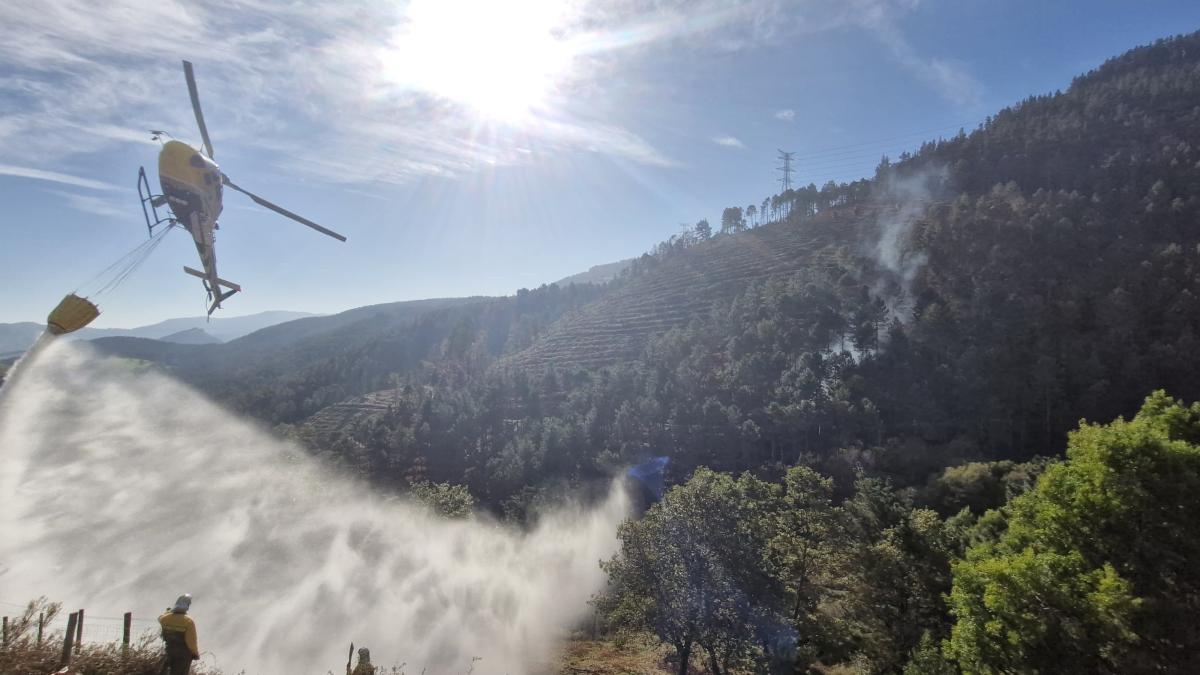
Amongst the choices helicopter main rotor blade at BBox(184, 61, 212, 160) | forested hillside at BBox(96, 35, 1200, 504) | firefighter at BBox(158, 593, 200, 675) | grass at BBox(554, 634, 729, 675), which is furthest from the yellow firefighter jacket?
forested hillside at BBox(96, 35, 1200, 504)

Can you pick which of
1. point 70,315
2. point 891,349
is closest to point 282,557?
point 70,315

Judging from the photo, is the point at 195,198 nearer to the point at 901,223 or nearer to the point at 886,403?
the point at 886,403

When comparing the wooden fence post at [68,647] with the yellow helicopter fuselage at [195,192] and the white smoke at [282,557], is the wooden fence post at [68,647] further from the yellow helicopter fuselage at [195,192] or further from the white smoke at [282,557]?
the yellow helicopter fuselage at [195,192]

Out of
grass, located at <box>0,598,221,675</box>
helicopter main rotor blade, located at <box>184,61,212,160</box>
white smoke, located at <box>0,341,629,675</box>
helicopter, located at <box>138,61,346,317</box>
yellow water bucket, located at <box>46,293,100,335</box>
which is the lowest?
white smoke, located at <box>0,341,629,675</box>

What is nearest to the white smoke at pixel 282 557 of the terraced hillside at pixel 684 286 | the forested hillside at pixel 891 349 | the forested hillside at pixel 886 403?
the forested hillside at pixel 886 403

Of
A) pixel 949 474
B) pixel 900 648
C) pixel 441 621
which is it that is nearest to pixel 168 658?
pixel 441 621

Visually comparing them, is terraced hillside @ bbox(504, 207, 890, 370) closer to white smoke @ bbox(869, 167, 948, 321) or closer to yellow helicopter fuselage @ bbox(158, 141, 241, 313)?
white smoke @ bbox(869, 167, 948, 321)

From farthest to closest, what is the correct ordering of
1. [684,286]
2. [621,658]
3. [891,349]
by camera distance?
[684,286]
[891,349]
[621,658]
